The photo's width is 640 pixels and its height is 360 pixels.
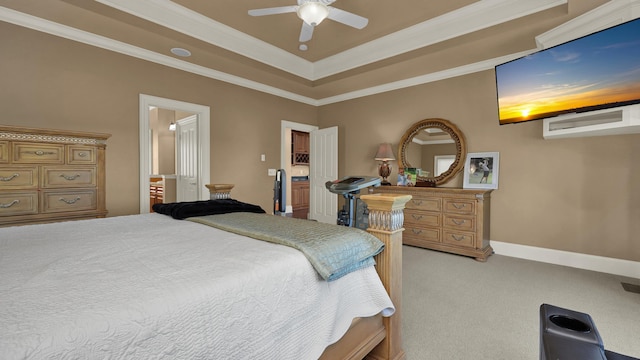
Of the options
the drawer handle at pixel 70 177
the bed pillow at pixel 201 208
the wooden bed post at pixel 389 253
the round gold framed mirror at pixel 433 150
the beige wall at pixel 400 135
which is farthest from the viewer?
the round gold framed mirror at pixel 433 150

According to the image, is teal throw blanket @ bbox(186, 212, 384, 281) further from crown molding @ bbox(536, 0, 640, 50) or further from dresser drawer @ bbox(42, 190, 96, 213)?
crown molding @ bbox(536, 0, 640, 50)

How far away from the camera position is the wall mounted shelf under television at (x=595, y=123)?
2.47 m

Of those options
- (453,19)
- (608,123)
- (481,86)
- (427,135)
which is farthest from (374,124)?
(608,123)

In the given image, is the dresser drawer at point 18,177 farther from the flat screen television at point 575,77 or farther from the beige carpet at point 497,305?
the flat screen television at point 575,77

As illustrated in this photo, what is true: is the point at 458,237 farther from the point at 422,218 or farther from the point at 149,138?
the point at 149,138

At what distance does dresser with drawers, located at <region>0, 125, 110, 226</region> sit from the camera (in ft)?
7.66

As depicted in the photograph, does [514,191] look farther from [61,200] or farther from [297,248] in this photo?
[61,200]

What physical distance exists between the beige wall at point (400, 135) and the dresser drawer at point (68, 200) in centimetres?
57

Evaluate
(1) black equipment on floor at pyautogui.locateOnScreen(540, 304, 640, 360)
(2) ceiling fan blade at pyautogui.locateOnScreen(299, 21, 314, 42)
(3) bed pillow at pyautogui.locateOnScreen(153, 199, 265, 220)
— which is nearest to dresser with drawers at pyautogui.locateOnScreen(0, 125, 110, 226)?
(3) bed pillow at pyautogui.locateOnScreen(153, 199, 265, 220)

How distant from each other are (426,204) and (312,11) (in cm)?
277

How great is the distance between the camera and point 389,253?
4.58ft

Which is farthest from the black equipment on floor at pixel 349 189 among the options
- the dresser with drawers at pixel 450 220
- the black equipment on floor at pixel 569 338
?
the dresser with drawers at pixel 450 220

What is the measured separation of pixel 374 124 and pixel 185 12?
3236 millimetres

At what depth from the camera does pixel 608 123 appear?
8.59 ft
